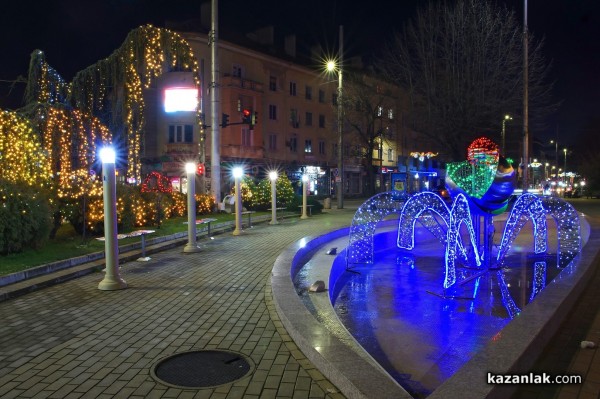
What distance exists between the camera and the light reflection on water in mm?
5828

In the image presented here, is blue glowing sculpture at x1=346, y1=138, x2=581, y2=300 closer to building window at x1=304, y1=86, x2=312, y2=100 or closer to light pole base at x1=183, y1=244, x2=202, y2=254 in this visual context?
light pole base at x1=183, y1=244, x2=202, y2=254

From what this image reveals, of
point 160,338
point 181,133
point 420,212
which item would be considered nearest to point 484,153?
point 420,212

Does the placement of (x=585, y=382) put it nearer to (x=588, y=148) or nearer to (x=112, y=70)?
(x=112, y=70)

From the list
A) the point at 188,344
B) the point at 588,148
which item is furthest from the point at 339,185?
the point at 588,148

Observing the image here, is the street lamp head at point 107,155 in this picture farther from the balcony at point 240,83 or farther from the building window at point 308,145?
the building window at point 308,145

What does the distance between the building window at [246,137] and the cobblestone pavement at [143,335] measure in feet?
112

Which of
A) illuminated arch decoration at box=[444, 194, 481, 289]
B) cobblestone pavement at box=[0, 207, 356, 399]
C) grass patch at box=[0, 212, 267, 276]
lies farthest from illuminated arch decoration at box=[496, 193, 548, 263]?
grass patch at box=[0, 212, 267, 276]

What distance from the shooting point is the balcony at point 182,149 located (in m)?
40.3

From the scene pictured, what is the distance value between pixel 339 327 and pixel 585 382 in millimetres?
2654

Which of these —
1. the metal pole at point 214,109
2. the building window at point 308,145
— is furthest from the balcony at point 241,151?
the metal pole at point 214,109

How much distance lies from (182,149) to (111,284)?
33439mm

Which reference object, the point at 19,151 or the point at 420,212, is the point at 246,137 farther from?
the point at 420,212

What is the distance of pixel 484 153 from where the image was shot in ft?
40.0

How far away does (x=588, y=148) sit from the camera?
69188 millimetres
